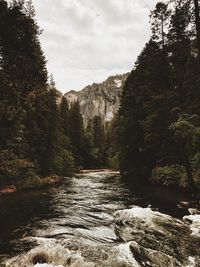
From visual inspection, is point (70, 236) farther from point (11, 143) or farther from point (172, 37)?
point (172, 37)

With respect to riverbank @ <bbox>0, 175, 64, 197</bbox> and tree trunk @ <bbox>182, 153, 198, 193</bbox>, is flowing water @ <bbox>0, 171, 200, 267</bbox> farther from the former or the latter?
riverbank @ <bbox>0, 175, 64, 197</bbox>

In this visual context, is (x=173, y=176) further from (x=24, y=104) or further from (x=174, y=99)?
(x=24, y=104)

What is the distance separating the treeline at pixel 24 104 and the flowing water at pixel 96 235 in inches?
98.3

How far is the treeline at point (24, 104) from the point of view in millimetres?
13992

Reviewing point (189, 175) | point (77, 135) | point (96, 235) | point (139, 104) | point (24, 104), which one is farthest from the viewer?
point (77, 135)

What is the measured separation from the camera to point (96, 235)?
35.0 ft

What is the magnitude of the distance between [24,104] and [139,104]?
17179mm

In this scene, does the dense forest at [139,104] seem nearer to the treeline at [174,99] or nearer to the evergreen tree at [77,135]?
the treeline at [174,99]

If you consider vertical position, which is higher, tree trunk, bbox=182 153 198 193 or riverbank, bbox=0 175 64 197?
tree trunk, bbox=182 153 198 193

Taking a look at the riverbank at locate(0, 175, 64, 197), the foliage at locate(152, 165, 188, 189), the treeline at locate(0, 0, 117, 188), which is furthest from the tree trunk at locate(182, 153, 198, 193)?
the riverbank at locate(0, 175, 64, 197)

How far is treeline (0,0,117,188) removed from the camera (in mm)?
13992

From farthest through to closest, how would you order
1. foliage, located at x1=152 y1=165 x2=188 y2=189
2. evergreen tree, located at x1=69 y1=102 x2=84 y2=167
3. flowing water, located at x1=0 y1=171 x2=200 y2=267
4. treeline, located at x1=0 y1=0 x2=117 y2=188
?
1. evergreen tree, located at x1=69 y1=102 x2=84 y2=167
2. foliage, located at x1=152 y1=165 x2=188 y2=189
3. treeline, located at x1=0 y1=0 x2=117 y2=188
4. flowing water, located at x1=0 y1=171 x2=200 y2=267

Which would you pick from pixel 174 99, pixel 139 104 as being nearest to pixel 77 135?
pixel 139 104

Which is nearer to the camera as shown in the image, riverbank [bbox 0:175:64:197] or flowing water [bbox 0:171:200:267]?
flowing water [bbox 0:171:200:267]
